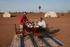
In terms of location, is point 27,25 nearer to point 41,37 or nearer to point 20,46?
point 41,37

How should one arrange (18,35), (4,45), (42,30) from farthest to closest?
(42,30) < (18,35) < (4,45)

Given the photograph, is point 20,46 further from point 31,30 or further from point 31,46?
point 31,30

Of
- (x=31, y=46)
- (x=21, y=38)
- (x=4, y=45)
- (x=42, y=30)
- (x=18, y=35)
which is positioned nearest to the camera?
(x=31, y=46)

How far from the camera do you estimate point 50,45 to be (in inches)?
535

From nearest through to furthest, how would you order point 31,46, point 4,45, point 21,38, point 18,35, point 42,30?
1. point 31,46
2. point 4,45
3. point 21,38
4. point 18,35
5. point 42,30

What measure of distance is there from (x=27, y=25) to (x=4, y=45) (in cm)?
414

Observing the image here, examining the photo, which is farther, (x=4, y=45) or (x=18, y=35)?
(x=18, y=35)

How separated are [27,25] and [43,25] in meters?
1.70

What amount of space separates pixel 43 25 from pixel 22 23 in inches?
85.9

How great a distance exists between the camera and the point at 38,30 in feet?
59.9

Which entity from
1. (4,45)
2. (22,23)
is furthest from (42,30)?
(4,45)

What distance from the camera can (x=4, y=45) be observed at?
14.7 meters

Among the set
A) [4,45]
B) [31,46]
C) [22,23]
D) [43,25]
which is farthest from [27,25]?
[31,46]

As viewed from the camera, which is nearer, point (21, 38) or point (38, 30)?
point (21, 38)
